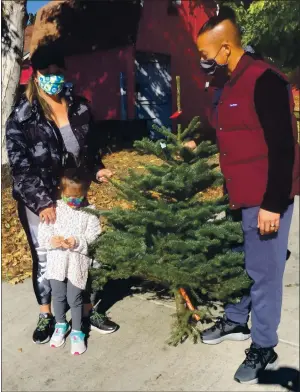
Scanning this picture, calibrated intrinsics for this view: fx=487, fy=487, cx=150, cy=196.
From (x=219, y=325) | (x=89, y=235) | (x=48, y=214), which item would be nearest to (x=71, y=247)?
(x=89, y=235)

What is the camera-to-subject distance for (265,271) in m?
2.66

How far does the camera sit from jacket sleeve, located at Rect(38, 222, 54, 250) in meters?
2.87

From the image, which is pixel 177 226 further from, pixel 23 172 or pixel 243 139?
pixel 23 172

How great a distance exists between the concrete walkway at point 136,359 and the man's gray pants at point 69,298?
20 centimetres

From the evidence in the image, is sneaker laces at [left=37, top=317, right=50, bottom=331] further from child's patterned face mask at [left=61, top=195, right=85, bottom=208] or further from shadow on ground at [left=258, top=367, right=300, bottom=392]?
shadow on ground at [left=258, top=367, right=300, bottom=392]

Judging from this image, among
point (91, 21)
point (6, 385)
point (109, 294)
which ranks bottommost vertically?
point (6, 385)

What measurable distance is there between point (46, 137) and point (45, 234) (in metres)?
0.57

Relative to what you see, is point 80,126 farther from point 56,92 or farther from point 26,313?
point 26,313

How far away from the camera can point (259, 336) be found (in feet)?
9.00

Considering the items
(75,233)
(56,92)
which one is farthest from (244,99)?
(75,233)

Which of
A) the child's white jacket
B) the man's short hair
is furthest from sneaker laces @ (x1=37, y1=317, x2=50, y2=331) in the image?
the man's short hair

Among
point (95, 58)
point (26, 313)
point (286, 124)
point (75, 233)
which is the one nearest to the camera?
point (286, 124)

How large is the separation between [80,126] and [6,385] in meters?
1.53

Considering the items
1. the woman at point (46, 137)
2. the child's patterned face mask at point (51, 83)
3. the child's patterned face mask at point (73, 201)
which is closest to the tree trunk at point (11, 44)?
the woman at point (46, 137)
